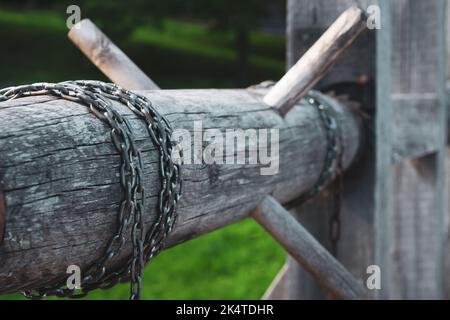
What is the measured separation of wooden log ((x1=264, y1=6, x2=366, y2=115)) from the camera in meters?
2.41

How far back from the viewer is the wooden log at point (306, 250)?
7.80 feet

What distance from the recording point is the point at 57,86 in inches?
62.9

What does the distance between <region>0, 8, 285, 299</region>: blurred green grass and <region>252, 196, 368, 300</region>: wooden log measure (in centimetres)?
248

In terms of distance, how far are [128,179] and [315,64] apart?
111 cm

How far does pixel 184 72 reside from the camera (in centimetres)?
1867

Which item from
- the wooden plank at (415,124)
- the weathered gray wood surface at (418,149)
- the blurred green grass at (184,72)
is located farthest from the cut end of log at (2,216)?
the blurred green grass at (184,72)

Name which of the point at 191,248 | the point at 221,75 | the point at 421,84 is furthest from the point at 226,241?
the point at 221,75

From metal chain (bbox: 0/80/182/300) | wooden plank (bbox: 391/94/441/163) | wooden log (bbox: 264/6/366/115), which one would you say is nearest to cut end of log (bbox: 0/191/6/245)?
metal chain (bbox: 0/80/182/300)

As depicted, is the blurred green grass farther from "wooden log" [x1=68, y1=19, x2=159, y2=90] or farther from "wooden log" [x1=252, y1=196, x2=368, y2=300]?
"wooden log" [x1=68, y1=19, x2=159, y2=90]

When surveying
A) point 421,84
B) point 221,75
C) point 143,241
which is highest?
point 221,75

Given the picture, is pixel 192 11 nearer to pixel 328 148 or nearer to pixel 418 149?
pixel 418 149

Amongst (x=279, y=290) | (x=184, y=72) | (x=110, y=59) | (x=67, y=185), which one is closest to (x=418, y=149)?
(x=279, y=290)
